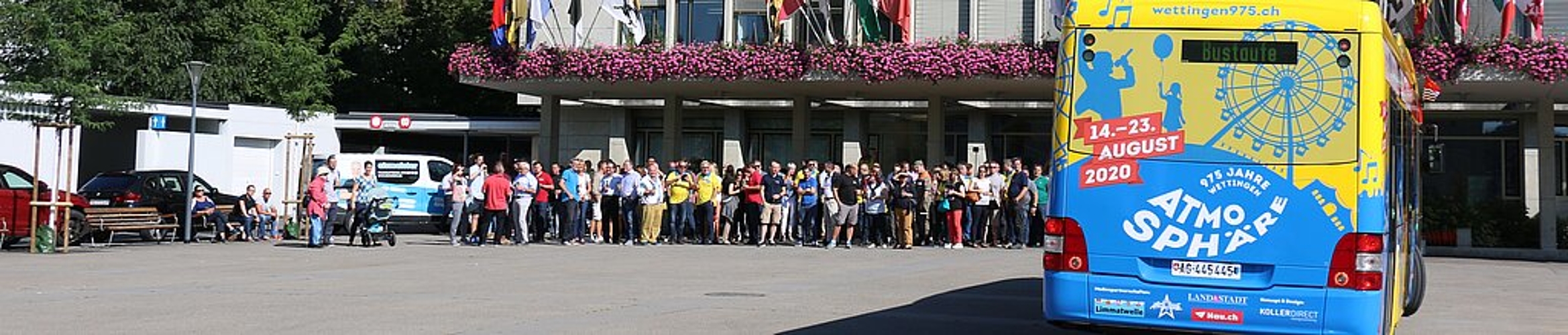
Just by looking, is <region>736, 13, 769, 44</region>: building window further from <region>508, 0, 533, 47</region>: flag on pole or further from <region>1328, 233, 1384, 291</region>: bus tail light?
<region>1328, 233, 1384, 291</region>: bus tail light

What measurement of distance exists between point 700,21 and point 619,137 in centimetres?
339

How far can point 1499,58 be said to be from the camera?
975 inches

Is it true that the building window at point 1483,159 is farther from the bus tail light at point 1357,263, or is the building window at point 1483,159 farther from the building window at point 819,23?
the bus tail light at point 1357,263

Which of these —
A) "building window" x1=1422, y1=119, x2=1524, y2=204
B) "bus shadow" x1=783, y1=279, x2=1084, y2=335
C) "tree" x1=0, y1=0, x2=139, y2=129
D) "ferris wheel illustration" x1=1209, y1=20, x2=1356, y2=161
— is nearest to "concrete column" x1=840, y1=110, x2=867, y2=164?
"building window" x1=1422, y1=119, x2=1524, y2=204

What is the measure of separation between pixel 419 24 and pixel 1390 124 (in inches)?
1833

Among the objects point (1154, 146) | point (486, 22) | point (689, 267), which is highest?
point (486, 22)

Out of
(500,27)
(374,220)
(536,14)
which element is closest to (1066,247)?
(374,220)

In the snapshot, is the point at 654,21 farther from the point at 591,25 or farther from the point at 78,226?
the point at 78,226

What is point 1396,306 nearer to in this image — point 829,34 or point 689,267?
point 689,267

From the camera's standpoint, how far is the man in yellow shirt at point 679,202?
2638 centimetres

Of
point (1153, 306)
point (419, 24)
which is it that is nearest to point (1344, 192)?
point (1153, 306)

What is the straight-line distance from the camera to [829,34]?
101ft

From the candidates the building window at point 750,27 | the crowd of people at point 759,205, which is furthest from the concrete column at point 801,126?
the crowd of people at point 759,205

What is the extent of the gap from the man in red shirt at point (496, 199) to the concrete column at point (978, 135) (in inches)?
481
